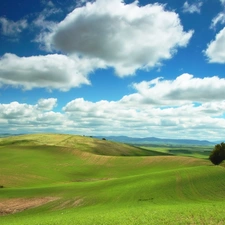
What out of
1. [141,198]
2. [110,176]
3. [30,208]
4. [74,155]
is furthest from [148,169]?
[30,208]

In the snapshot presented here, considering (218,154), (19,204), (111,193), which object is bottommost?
(19,204)

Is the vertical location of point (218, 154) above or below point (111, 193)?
above

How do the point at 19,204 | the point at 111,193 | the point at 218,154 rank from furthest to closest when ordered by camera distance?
the point at 218,154 < the point at 111,193 < the point at 19,204

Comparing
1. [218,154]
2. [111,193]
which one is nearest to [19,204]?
[111,193]

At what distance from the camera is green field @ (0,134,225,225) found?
109 ft

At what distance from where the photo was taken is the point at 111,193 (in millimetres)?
56750

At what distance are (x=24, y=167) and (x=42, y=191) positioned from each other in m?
43.4

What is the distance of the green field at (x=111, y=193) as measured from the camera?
33.3 meters

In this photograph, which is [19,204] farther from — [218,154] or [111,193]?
[218,154]

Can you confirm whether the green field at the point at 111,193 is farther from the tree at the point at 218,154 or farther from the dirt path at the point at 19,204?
the tree at the point at 218,154

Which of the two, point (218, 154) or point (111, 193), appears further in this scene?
point (218, 154)

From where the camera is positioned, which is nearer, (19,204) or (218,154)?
(19,204)

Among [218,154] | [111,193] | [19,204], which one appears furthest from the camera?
[218,154]

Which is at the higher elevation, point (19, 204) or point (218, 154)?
point (218, 154)
